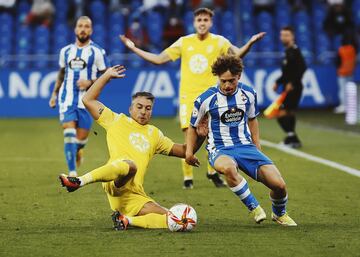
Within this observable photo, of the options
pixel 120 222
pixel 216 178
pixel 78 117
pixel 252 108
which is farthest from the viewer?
pixel 78 117

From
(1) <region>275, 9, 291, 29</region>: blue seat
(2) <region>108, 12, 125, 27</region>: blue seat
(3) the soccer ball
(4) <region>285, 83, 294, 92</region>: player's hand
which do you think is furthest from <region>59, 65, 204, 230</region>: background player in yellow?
(1) <region>275, 9, 291, 29</region>: blue seat

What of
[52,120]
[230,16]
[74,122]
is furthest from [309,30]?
[74,122]

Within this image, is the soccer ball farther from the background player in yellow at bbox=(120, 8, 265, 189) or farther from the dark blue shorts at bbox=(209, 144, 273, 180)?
the background player in yellow at bbox=(120, 8, 265, 189)

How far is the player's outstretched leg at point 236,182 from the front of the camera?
29.8 feet

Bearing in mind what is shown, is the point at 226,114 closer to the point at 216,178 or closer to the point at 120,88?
the point at 216,178

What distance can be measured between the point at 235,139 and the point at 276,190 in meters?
0.63

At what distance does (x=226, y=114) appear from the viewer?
9344 millimetres

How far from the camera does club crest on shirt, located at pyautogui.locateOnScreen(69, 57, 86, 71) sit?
1310 centimetres

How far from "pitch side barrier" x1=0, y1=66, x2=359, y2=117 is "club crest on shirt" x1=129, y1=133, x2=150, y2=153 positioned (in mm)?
15406

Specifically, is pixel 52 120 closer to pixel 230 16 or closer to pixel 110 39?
pixel 110 39

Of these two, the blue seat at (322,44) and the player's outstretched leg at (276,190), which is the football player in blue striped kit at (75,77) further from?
the blue seat at (322,44)

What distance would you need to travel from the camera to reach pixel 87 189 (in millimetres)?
12180

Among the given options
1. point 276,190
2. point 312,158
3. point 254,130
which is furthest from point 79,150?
point 276,190

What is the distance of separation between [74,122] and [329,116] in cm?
1287
